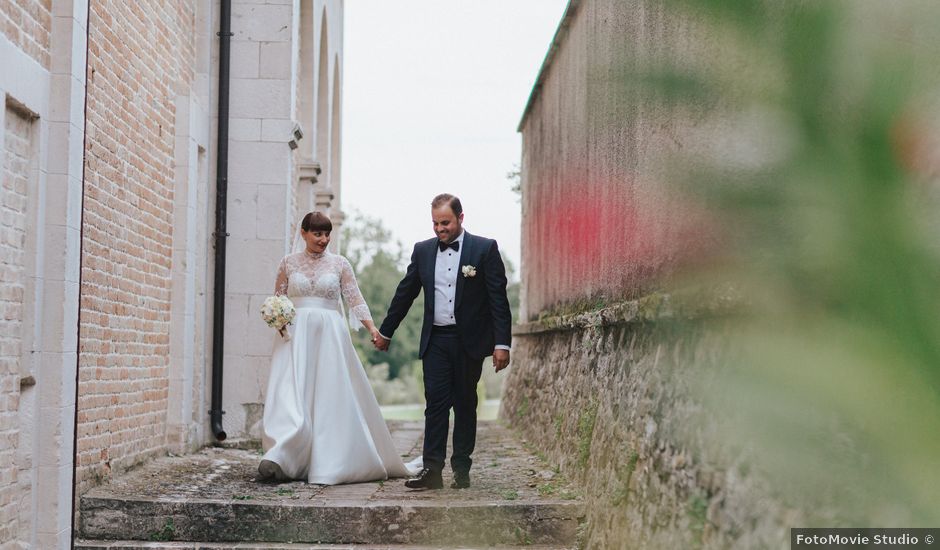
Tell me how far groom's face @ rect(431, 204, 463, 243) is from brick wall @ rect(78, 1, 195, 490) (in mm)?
2184

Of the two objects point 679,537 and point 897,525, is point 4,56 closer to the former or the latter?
point 679,537

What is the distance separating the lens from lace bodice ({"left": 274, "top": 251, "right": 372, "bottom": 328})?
26.1 feet

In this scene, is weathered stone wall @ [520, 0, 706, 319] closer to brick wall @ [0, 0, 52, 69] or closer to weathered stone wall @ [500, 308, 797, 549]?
weathered stone wall @ [500, 308, 797, 549]

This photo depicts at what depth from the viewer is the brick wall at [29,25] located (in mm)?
5105

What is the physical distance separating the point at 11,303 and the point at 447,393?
2.67 meters

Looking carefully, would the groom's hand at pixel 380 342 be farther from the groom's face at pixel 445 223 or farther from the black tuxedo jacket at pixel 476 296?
the groom's face at pixel 445 223

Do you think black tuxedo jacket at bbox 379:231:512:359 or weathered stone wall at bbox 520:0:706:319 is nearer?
weathered stone wall at bbox 520:0:706:319

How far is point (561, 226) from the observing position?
30.5 ft

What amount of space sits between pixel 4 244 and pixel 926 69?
16.9ft

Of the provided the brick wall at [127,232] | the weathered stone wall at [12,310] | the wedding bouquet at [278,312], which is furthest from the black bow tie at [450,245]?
the weathered stone wall at [12,310]

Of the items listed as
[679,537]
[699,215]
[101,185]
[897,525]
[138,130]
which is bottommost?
[679,537]

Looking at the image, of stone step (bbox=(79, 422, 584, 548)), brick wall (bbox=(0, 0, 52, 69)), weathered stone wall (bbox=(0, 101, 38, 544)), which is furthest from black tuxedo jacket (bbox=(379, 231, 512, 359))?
brick wall (bbox=(0, 0, 52, 69))

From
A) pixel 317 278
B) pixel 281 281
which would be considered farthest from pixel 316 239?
pixel 281 281

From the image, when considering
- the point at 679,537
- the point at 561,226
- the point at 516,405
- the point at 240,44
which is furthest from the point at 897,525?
the point at 516,405
